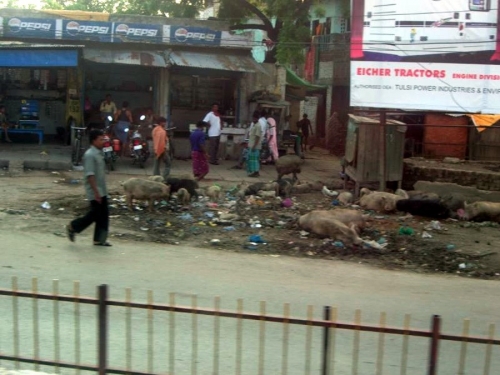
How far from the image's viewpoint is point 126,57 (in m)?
17.5

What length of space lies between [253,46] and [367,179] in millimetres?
6915

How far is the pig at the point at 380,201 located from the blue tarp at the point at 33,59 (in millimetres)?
8474

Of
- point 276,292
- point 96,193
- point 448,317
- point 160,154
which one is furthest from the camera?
point 160,154

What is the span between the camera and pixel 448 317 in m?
6.71

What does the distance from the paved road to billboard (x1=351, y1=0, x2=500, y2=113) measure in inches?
210

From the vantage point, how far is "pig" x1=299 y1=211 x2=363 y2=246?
953 cm

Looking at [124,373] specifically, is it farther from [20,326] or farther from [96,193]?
[96,193]

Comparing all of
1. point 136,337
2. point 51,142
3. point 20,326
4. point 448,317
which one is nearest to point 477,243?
point 448,317

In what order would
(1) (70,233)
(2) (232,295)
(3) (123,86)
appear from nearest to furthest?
(2) (232,295) → (1) (70,233) → (3) (123,86)

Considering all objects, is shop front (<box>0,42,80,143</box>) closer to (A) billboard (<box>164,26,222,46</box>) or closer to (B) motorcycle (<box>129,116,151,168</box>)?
(A) billboard (<box>164,26,222,46</box>)

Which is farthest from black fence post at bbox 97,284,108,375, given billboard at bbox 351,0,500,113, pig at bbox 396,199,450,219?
billboard at bbox 351,0,500,113

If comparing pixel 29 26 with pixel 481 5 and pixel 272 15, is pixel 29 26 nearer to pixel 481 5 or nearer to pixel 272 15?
pixel 272 15

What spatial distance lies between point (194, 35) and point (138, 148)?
404 cm

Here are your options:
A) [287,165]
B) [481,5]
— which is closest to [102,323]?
[481,5]
